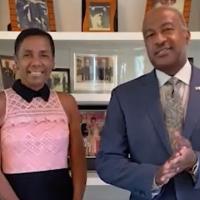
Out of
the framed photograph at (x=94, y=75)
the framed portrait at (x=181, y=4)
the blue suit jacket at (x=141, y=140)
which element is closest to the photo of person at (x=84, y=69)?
the framed photograph at (x=94, y=75)

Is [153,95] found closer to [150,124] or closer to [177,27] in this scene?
[150,124]

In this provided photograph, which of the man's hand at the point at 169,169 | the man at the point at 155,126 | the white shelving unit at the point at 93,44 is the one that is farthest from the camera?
the white shelving unit at the point at 93,44

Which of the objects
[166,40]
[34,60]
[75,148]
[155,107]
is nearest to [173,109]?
[155,107]

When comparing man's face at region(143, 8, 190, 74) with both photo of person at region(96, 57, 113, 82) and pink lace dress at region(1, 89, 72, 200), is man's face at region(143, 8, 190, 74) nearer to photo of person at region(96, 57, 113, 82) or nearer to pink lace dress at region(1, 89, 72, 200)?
pink lace dress at region(1, 89, 72, 200)

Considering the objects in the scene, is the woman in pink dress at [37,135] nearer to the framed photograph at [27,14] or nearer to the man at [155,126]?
the man at [155,126]

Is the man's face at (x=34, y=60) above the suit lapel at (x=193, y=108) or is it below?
above

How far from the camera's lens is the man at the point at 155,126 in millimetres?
1360

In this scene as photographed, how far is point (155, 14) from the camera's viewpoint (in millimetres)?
1482

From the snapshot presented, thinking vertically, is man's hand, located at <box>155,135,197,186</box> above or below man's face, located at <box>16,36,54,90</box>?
below

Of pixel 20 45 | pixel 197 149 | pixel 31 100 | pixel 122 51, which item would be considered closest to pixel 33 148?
pixel 31 100

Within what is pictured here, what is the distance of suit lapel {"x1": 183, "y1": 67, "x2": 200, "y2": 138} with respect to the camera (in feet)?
Answer: 4.47

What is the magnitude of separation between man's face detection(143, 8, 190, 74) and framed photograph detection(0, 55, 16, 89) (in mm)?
820

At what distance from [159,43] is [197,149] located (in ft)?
1.17

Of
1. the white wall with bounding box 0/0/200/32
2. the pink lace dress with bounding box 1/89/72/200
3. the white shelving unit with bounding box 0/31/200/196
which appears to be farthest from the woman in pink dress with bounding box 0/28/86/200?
the white wall with bounding box 0/0/200/32
